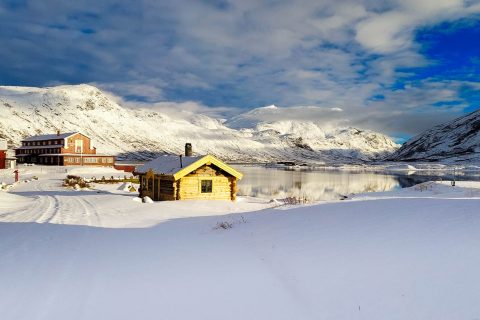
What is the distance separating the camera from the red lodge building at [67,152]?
9006 cm

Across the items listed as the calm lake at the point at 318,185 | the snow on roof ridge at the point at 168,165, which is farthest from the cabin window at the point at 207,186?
the calm lake at the point at 318,185

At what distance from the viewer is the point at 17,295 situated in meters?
7.41

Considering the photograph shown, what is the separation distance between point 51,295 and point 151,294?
190 cm

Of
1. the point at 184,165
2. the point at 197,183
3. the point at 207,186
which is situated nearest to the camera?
the point at 184,165

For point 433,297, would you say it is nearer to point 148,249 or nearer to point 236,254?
point 236,254

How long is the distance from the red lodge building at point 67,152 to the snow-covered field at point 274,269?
276ft

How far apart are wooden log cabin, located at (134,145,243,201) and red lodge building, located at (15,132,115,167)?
221 feet

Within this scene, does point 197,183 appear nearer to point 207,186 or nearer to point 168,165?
point 207,186

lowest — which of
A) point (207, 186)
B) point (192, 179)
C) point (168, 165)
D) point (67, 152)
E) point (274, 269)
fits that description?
point (274, 269)

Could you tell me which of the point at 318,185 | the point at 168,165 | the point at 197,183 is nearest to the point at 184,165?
the point at 197,183

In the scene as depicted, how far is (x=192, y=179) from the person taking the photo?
28000mm

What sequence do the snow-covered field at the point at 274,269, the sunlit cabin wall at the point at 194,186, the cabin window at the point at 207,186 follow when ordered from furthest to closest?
the cabin window at the point at 207,186 → the sunlit cabin wall at the point at 194,186 → the snow-covered field at the point at 274,269

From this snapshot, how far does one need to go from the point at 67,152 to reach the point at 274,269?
91868 mm

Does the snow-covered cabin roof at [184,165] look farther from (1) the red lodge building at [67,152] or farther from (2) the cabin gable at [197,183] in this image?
(1) the red lodge building at [67,152]
